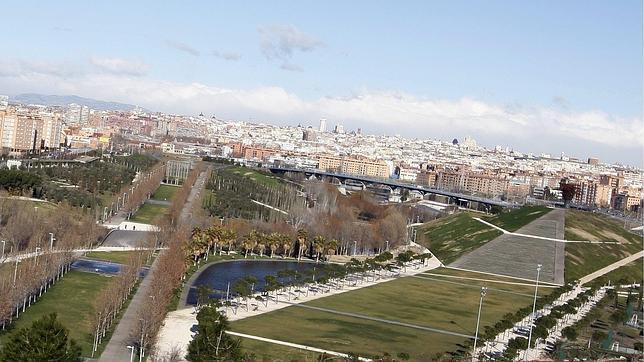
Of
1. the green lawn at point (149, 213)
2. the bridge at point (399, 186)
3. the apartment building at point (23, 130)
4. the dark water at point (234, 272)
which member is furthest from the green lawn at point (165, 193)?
the bridge at point (399, 186)

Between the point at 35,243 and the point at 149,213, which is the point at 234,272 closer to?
the point at 35,243

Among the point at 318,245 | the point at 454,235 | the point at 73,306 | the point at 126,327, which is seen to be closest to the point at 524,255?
the point at 454,235

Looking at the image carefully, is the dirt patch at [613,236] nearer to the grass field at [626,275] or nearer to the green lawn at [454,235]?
the grass field at [626,275]

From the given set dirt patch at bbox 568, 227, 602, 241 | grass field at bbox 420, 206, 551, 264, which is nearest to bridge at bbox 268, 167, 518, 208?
grass field at bbox 420, 206, 551, 264

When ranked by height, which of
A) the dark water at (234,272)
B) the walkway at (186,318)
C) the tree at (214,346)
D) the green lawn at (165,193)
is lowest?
the dark water at (234,272)

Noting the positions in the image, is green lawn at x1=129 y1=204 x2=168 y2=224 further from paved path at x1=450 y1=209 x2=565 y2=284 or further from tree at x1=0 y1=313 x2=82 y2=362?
tree at x1=0 y1=313 x2=82 y2=362

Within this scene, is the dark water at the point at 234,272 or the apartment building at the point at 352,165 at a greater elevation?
the apartment building at the point at 352,165
